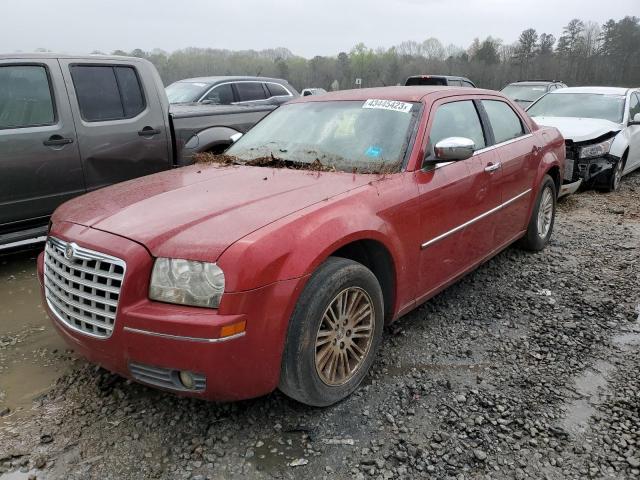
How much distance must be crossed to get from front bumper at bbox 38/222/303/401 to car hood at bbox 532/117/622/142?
644 cm

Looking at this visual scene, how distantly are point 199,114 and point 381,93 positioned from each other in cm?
277

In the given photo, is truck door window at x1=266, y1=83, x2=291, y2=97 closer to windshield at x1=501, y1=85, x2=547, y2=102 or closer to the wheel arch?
windshield at x1=501, y1=85, x2=547, y2=102

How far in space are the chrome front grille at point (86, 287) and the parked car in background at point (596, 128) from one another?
672cm

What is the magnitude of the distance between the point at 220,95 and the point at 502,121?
5980 mm

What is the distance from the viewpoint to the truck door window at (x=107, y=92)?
486 centimetres

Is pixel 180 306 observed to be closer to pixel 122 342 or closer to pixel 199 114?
pixel 122 342

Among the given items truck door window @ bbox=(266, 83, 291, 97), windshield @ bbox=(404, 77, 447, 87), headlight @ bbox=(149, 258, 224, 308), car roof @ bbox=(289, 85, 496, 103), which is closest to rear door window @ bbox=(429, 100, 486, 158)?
car roof @ bbox=(289, 85, 496, 103)

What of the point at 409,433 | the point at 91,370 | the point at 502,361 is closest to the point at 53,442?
the point at 91,370

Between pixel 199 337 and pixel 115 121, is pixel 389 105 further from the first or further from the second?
pixel 115 121

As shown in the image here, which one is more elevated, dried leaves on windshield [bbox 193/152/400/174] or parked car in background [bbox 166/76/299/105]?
parked car in background [bbox 166/76/299/105]

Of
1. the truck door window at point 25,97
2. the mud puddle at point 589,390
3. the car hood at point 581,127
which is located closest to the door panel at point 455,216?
the mud puddle at point 589,390

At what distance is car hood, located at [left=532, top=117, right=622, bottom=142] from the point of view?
7.23 meters

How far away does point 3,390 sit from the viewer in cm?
289

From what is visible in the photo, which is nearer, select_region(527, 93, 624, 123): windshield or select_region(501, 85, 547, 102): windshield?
select_region(527, 93, 624, 123): windshield
